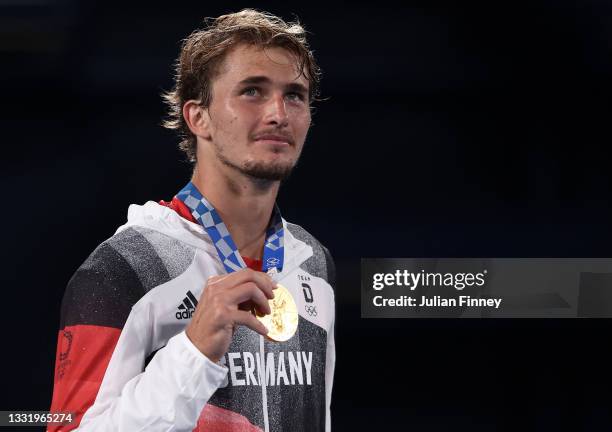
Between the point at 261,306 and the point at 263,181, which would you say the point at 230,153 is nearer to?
the point at 263,181

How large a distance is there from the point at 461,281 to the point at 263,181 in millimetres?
1318

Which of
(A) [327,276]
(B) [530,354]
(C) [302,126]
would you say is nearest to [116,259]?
(C) [302,126]

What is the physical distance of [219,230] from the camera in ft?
6.49

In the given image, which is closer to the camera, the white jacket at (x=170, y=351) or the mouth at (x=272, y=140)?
the white jacket at (x=170, y=351)

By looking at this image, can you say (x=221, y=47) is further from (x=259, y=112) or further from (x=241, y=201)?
(x=241, y=201)

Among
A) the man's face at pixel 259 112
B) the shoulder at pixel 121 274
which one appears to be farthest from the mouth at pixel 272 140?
the shoulder at pixel 121 274

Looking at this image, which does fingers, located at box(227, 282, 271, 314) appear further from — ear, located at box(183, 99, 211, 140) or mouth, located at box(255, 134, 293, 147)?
ear, located at box(183, 99, 211, 140)

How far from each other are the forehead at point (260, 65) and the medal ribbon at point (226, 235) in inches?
11.8

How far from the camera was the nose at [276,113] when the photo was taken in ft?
6.23

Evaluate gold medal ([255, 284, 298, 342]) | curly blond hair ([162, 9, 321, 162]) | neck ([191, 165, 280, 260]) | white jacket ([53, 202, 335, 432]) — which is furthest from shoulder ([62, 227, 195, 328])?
curly blond hair ([162, 9, 321, 162])

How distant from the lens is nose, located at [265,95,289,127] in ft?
6.23

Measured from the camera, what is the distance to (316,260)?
7.72 ft

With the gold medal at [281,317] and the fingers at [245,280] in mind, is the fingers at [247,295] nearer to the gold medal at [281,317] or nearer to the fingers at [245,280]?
the fingers at [245,280]

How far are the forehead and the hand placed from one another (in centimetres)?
58
